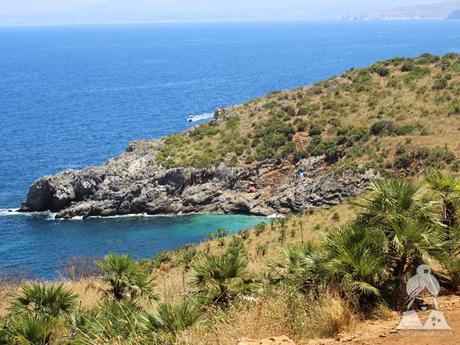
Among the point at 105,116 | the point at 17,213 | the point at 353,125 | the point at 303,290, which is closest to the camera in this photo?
the point at 303,290

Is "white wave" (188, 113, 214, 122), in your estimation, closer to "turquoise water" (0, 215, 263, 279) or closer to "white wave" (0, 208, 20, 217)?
"white wave" (0, 208, 20, 217)

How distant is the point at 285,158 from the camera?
179 ft

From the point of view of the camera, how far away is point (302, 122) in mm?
58125

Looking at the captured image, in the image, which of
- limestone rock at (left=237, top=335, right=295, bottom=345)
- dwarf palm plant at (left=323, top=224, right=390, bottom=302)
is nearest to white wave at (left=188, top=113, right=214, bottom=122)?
dwarf palm plant at (left=323, top=224, right=390, bottom=302)

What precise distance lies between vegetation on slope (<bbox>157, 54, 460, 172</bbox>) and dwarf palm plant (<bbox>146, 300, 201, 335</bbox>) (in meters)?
37.0

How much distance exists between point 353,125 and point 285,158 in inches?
267

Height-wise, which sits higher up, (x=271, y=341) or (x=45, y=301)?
(x=271, y=341)

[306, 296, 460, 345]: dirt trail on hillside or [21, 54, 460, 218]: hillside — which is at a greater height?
[306, 296, 460, 345]: dirt trail on hillside

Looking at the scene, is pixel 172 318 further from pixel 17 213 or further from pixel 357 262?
pixel 17 213

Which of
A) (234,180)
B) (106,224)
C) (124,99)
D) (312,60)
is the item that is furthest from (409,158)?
(312,60)

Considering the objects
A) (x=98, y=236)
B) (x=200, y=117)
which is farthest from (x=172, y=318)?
(x=200, y=117)

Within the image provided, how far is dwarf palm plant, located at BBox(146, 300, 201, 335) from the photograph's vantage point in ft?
31.3

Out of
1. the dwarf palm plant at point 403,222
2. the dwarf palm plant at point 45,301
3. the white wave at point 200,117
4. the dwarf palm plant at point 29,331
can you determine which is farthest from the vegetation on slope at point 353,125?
the dwarf palm plant at point 29,331

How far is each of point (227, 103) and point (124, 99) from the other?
22332 millimetres
